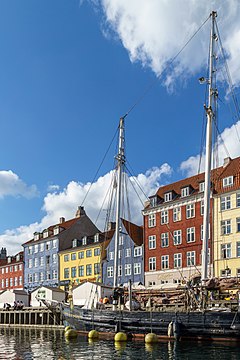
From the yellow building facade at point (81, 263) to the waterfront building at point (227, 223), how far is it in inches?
1071

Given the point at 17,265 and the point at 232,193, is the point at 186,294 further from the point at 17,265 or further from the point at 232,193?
the point at 17,265

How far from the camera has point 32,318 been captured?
69312 mm

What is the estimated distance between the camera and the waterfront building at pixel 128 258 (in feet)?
247

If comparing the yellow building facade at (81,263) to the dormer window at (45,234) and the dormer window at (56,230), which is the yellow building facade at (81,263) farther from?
→ the dormer window at (45,234)

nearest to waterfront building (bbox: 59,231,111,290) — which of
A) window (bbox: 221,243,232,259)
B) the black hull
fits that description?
window (bbox: 221,243,232,259)

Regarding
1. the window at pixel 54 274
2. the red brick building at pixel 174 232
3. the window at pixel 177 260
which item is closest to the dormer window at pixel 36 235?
the window at pixel 54 274

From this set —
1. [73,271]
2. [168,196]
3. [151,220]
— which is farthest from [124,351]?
[73,271]

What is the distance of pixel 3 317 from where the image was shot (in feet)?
248

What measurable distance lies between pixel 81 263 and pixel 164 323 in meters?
50.9

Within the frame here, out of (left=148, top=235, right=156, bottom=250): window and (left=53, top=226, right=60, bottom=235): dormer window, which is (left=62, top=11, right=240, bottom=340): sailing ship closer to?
(left=148, top=235, right=156, bottom=250): window

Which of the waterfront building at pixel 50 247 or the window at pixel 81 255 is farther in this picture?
the waterfront building at pixel 50 247

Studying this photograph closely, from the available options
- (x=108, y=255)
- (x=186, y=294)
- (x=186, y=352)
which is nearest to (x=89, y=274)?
(x=108, y=255)

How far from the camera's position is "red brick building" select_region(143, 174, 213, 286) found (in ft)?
216

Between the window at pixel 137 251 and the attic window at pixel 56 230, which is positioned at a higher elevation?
the attic window at pixel 56 230
